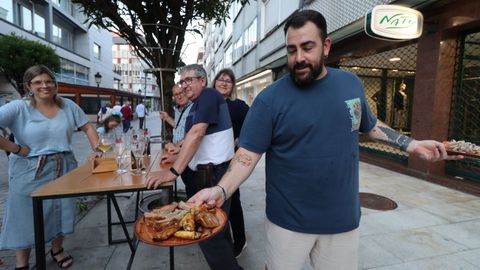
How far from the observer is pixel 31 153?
271 cm

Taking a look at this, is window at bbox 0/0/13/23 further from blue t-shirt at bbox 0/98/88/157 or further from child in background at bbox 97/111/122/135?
blue t-shirt at bbox 0/98/88/157

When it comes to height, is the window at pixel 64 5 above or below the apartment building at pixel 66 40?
above

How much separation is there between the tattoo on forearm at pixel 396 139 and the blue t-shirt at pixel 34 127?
281 centimetres

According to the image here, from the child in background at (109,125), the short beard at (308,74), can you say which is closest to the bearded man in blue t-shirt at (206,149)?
the short beard at (308,74)

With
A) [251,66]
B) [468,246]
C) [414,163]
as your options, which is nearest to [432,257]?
[468,246]

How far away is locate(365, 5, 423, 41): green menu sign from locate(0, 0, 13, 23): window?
952 inches

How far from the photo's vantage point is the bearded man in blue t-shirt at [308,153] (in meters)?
1.59

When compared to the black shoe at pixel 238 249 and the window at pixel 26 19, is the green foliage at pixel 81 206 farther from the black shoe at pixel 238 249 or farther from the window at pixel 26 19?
the window at pixel 26 19

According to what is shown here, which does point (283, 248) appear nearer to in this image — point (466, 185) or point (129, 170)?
point (129, 170)

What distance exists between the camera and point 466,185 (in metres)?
5.30

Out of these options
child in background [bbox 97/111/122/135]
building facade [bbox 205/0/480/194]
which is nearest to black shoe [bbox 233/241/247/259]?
child in background [bbox 97/111/122/135]

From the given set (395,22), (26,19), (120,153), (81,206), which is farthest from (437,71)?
(26,19)

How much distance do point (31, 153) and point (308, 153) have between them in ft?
8.34

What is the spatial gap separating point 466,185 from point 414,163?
113 centimetres
